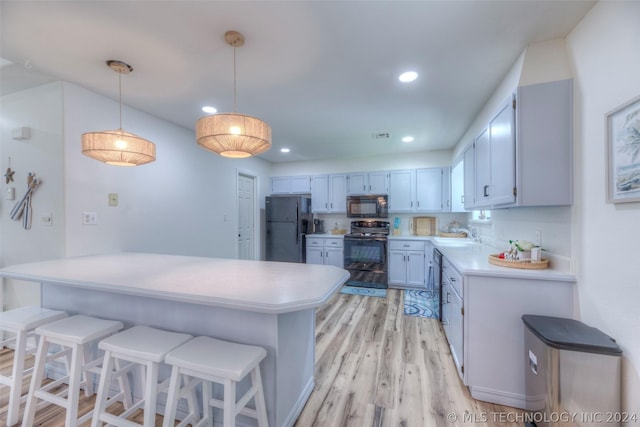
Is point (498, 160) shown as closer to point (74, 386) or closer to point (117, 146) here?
point (117, 146)

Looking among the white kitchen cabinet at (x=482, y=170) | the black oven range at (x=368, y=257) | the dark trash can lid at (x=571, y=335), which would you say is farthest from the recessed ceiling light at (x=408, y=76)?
the black oven range at (x=368, y=257)

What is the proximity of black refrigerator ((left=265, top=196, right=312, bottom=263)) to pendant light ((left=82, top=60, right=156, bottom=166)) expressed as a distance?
284 cm

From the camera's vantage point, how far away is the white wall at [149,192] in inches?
89.6

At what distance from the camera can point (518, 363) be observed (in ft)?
5.47

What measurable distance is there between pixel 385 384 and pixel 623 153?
201cm

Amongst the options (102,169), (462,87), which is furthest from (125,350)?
(462,87)

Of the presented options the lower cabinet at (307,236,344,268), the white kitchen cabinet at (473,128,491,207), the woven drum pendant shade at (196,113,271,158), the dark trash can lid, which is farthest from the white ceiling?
the lower cabinet at (307,236,344,268)

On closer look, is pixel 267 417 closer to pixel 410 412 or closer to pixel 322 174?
pixel 410 412

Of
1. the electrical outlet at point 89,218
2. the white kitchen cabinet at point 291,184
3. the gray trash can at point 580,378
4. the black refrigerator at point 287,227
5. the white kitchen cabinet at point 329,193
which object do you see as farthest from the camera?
the white kitchen cabinet at point 291,184

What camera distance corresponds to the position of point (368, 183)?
185 inches

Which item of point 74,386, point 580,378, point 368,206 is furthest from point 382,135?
point 74,386

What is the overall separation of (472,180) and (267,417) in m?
2.80

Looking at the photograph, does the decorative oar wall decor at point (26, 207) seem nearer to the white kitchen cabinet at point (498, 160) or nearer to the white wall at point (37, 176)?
the white wall at point (37, 176)

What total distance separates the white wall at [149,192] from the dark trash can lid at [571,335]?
3555 mm
